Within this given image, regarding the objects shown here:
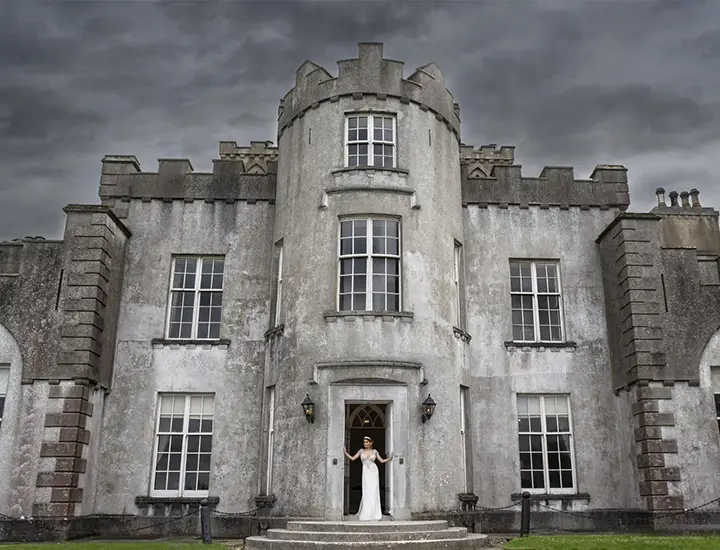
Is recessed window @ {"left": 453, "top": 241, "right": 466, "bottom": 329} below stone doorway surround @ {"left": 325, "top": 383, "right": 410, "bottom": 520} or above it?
above

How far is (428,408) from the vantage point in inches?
590

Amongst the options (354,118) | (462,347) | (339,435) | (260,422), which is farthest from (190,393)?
(354,118)

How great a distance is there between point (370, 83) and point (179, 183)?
601 centimetres

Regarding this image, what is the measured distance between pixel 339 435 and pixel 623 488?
7484 millimetres

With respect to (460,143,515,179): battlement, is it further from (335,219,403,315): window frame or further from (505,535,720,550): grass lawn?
(505,535,720,550): grass lawn

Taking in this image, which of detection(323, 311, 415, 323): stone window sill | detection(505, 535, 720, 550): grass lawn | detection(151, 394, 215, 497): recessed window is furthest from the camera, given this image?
detection(151, 394, 215, 497): recessed window

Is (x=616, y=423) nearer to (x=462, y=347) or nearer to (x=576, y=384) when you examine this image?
(x=576, y=384)

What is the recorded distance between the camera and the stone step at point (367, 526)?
12703mm

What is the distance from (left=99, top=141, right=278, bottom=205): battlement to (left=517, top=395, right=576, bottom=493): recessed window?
9.02 metres

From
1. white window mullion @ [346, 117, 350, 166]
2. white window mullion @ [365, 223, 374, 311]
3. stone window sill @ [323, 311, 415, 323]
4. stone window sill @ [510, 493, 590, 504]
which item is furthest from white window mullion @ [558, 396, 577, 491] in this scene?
white window mullion @ [346, 117, 350, 166]

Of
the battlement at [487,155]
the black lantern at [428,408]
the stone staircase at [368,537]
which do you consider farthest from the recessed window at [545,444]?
the battlement at [487,155]

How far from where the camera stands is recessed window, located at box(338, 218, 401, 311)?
16031 millimetres

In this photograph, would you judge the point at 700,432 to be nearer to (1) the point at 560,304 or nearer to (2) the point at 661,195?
(1) the point at 560,304

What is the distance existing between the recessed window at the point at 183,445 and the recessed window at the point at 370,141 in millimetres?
7238
